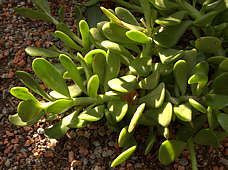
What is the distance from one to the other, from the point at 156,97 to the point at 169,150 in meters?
0.18

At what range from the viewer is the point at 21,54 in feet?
5.55

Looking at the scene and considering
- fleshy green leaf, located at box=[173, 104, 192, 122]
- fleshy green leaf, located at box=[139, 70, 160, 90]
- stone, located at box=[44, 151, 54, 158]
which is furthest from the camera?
stone, located at box=[44, 151, 54, 158]

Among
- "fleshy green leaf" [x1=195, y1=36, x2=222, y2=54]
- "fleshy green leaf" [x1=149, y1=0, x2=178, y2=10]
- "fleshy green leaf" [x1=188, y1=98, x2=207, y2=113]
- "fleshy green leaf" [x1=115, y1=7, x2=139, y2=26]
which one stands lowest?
"fleshy green leaf" [x1=188, y1=98, x2=207, y2=113]

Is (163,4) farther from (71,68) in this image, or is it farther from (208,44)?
(71,68)

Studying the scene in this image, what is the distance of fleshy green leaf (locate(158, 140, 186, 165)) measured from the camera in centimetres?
123

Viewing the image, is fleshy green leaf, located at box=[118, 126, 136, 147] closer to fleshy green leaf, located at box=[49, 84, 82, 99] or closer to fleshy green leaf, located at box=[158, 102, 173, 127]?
fleshy green leaf, located at box=[158, 102, 173, 127]

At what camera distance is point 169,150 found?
1234mm

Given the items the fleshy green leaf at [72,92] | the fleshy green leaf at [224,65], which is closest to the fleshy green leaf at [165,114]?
the fleshy green leaf at [224,65]

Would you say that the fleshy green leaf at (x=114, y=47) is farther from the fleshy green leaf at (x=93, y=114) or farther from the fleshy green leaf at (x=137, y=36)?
the fleshy green leaf at (x=93, y=114)

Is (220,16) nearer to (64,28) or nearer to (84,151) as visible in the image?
(64,28)

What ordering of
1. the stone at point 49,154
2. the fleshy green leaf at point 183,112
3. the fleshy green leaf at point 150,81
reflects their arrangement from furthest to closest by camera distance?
the stone at point 49,154 < the fleshy green leaf at point 150,81 < the fleshy green leaf at point 183,112

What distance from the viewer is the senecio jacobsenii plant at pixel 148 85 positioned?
49.6 inches

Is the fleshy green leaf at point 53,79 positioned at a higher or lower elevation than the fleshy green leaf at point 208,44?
lower

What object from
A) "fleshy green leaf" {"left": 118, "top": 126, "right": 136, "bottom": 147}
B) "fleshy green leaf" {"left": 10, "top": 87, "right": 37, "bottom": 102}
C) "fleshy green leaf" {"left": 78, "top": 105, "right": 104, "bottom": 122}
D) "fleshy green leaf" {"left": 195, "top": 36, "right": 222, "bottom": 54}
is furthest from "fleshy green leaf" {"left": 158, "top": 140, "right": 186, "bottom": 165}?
"fleshy green leaf" {"left": 10, "top": 87, "right": 37, "bottom": 102}
